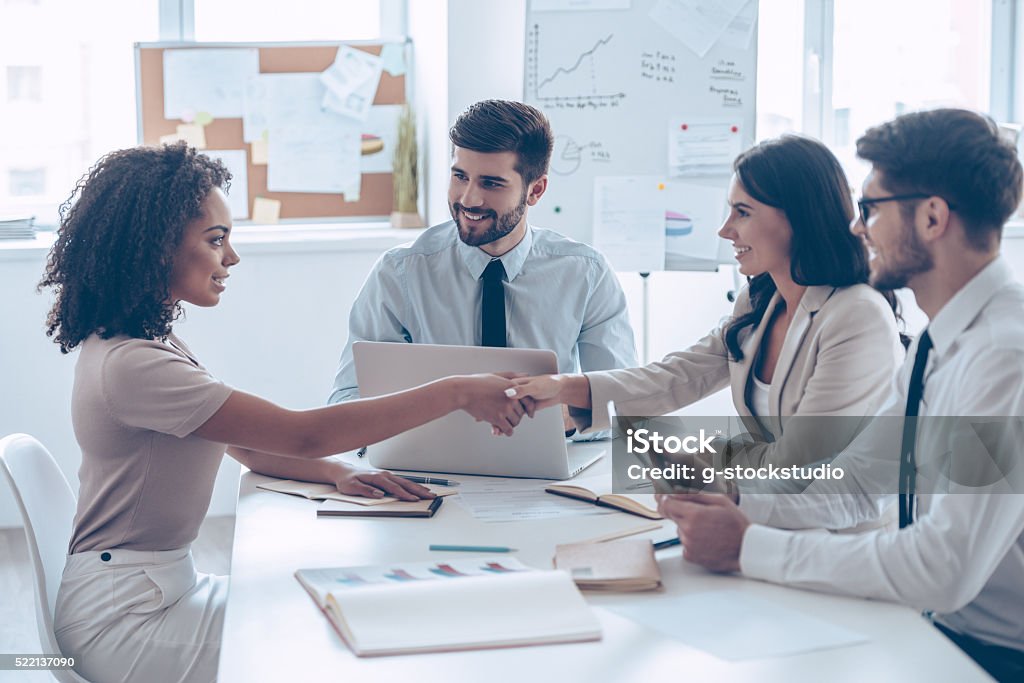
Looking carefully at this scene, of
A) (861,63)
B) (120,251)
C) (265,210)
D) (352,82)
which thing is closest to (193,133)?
(265,210)

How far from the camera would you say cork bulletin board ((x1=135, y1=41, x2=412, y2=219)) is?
3.72m

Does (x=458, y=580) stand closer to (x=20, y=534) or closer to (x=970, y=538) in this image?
(x=970, y=538)

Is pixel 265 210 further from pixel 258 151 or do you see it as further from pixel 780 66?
pixel 780 66

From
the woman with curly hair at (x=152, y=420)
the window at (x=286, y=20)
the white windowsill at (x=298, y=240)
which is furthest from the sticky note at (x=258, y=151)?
the woman with curly hair at (x=152, y=420)

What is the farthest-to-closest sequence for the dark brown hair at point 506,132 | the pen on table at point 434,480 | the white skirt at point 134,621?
1. the dark brown hair at point 506,132
2. the pen on table at point 434,480
3. the white skirt at point 134,621

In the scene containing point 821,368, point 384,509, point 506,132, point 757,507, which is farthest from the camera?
point 506,132

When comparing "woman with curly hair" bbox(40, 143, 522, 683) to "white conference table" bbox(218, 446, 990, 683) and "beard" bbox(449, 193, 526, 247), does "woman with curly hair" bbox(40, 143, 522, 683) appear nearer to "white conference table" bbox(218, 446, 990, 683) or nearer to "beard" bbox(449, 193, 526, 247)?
"white conference table" bbox(218, 446, 990, 683)

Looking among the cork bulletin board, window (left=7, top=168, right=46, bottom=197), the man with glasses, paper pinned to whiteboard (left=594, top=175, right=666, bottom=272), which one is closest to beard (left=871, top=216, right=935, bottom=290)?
the man with glasses

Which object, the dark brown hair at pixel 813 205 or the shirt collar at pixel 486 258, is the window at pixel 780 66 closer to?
the shirt collar at pixel 486 258

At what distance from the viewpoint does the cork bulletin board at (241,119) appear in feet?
12.2

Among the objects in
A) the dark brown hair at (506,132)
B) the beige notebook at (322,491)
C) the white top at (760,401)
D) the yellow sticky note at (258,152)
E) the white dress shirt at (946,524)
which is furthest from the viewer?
the yellow sticky note at (258,152)

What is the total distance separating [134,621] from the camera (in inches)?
63.7

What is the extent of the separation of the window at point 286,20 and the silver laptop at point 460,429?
2396 mm

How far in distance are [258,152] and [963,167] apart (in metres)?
2.82
